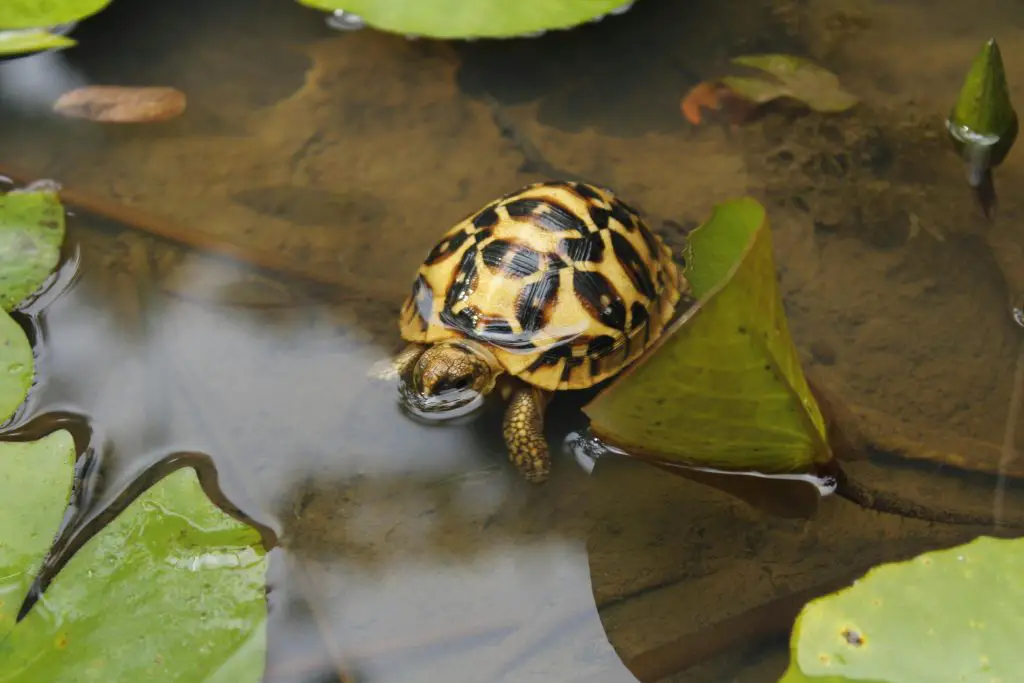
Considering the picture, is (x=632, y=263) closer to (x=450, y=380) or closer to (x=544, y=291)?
(x=544, y=291)

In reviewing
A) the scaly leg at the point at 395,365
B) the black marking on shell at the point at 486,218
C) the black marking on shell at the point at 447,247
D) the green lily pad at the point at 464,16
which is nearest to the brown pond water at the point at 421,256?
the scaly leg at the point at 395,365

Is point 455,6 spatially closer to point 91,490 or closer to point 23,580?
point 91,490

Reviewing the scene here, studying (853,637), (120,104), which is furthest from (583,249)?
(120,104)

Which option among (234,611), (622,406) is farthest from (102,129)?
(622,406)

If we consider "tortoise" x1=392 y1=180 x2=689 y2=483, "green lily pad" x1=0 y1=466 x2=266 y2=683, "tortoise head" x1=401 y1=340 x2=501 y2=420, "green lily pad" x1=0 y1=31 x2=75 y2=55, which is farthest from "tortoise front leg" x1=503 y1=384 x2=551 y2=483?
"green lily pad" x1=0 y1=31 x2=75 y2=55

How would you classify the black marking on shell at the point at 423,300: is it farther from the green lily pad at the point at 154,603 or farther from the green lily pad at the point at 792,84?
the green lily pad at the point at 792,84

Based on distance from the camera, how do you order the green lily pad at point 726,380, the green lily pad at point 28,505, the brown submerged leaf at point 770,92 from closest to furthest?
the green lily pad at point 726,380, the green lily pad at point 28,505, the brown submerged leaf at point 770,92
